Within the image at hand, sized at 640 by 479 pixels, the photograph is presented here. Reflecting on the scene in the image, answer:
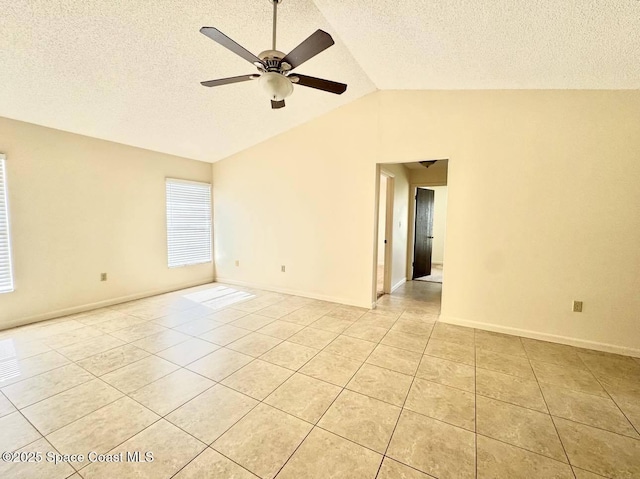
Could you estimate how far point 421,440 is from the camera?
5.39ft

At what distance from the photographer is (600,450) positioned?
1.58m

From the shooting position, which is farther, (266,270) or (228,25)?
(266,270)

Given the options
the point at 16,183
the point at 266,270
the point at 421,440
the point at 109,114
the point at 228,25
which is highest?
the point at 228,25

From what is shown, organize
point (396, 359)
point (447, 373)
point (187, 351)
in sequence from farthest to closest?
point (187, 351) < point (396, 359) < point (447, 373)

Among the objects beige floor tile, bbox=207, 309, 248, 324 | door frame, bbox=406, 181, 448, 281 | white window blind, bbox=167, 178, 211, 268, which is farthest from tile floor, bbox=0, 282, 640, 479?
door frame, bbox=406, 181, 448, 281

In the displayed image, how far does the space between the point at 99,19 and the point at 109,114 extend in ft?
4.91

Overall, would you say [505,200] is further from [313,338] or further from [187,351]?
[187,351]

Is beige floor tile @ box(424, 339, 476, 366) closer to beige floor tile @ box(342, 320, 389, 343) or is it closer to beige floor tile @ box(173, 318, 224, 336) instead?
beige floor tile @ box(342, 320, 389, 343)

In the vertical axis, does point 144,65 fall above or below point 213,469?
above

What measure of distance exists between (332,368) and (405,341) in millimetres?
982

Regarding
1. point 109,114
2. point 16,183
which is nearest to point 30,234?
point 16,183

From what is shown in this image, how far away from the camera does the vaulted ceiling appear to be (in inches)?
76.5

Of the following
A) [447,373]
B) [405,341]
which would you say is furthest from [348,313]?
[447,373]

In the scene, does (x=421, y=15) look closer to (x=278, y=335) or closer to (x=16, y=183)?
(x=278, y=335)
